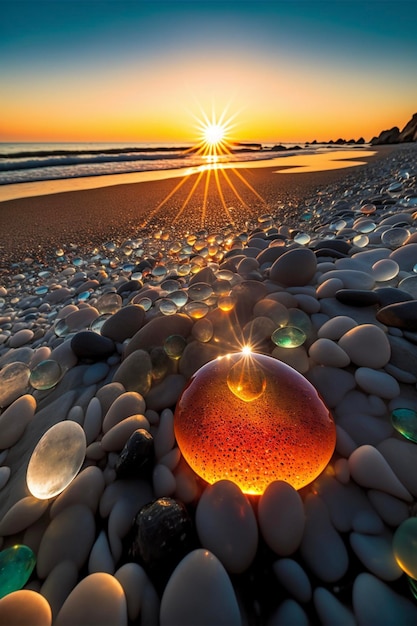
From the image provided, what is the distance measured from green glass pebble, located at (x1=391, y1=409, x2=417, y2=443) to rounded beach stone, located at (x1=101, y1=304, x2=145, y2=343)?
1.21 metres

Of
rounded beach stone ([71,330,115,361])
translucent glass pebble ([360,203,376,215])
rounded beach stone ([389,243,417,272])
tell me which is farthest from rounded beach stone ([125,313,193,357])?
translucent glass pebble ([360,203,376,215])

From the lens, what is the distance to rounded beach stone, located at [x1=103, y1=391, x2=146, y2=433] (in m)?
1.10

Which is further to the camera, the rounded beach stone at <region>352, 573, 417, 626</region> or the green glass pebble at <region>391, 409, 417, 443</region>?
the green glass pebble at <region>391, 409, 417, 443</region>

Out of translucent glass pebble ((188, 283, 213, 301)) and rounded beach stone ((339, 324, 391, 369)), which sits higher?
rounded beach stone ((339, 324, 391, 369))

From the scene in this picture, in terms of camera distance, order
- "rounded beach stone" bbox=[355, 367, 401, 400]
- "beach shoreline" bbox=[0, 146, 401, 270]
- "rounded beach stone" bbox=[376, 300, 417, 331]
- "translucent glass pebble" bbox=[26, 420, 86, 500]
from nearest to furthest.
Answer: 1. "translucent glass pebble" bbox=[26, 420, 86, 500]
2. "rounded beach stone" bbox=[355, 367, 401, 400]
3. "rounded beach stone" bbox=[376, 300, 417, 331]
4. "beach shoreline" bbox=[0, 146, 401, 270]

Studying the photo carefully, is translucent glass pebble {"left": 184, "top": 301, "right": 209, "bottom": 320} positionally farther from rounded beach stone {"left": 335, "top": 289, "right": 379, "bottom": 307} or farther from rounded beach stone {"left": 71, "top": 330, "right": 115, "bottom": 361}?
rounded beach stone {"left": 335, "top": 289, "right": 379, "bottom": 307}

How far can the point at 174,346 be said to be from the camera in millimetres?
1359

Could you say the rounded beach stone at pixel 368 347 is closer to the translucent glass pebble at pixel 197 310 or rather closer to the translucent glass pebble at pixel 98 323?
the translucent glass pebble at pixel 197 310

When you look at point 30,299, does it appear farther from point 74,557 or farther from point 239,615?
point 239,615

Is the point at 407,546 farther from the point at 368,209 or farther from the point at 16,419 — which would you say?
the point at 368,209

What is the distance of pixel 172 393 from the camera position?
3.90ft

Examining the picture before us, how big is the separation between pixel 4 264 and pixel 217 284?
3099mm

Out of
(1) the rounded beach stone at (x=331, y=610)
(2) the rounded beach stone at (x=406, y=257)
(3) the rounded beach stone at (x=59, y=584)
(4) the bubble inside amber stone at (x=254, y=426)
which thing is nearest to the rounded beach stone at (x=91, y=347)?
(4) the bubble inside amber stone at (x=254, y=426)

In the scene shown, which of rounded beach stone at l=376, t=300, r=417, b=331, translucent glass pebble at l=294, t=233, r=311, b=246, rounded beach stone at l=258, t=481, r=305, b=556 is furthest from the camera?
translucent glass pebble at l=294, t=233, r=311, b=246
